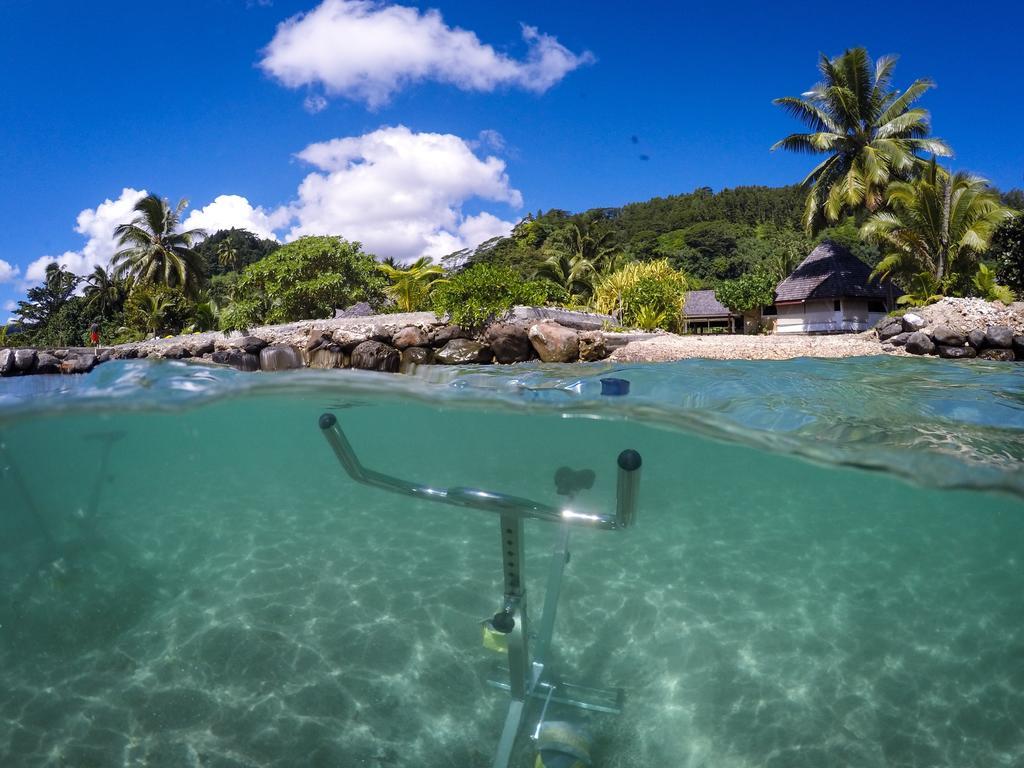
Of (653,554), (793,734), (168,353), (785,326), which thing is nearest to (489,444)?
(653,554)

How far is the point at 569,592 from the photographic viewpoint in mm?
6461

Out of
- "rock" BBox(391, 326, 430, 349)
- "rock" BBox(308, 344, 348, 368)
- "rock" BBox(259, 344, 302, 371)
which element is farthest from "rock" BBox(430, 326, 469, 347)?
"rock" BBox(259, 344, 302, 371)

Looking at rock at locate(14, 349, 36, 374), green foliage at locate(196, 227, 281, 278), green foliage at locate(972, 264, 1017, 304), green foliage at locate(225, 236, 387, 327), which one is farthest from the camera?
green foliage at locate(196, 227, 281, 278)

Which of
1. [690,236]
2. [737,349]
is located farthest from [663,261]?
[690,236]

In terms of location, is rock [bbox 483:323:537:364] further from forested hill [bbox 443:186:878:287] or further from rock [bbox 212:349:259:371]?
forested hill [bbox 443:186:878:287]

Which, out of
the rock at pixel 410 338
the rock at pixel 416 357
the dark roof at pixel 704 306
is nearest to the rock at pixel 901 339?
the rock at pixel 416 357

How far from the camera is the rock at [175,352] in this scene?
2228 cm

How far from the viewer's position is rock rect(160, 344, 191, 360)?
22283 mm

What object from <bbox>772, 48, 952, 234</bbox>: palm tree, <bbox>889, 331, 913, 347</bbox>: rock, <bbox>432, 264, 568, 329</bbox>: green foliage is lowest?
<bbox>889, 331, 913, 347</bbox>: rock

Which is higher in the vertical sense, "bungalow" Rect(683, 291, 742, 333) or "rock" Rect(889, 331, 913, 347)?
"bungalow" Rect(683, 291, 742, 333)

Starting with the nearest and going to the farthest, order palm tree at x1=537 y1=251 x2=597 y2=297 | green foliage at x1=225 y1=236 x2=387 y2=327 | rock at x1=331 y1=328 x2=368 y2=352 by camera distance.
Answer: rock at x1=331 y1=328 x2=368 y2=352 < green foliage at x1=225 y1=236 x2=387 y2=327 < palm tree at x1=537 y1=251 x2=597 y2=297

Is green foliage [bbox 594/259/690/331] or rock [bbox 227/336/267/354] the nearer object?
rock [bbox 227/336/267/354]

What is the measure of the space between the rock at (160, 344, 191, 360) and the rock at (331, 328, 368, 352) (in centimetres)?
626

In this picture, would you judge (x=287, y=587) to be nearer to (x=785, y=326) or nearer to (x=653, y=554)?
(x=653, y=554)
